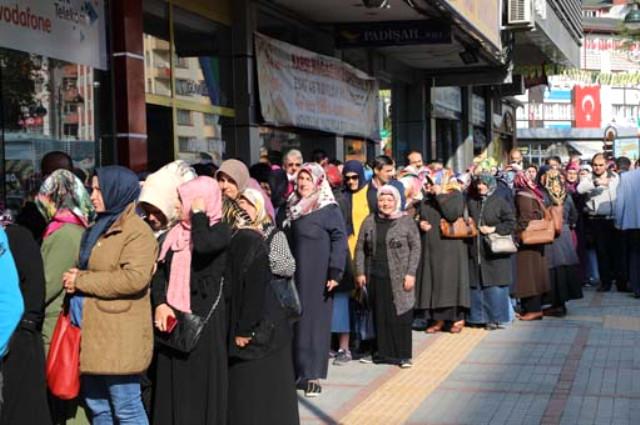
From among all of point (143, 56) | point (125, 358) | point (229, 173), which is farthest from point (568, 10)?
point (125, 358)

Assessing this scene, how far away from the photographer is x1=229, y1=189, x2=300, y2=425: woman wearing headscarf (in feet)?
17.2

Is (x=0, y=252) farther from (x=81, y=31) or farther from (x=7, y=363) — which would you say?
(x=81, y=31)

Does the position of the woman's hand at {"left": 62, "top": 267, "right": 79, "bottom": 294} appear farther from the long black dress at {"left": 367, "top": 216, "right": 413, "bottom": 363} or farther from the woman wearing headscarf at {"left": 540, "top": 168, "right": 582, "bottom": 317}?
the woman wearing headscarf at {"left": 540, "top": 168, "right": 582, "bottom": 317}

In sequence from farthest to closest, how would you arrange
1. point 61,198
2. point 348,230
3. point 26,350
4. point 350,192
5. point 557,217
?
point 557,217, point 350,192, point 348,230, point 61,198, point 26,350

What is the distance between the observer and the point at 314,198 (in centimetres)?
761

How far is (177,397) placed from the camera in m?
5.14

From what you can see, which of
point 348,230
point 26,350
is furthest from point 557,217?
point 26,350

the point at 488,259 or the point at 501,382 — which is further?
the point at 488,259

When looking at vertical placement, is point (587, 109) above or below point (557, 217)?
above

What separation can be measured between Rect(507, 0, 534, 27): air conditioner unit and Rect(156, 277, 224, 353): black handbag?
12.8m

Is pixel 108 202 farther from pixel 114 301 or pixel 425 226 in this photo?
pixel 425 226

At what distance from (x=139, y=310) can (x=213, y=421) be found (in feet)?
2.32

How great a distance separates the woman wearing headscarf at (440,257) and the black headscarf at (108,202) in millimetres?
5326

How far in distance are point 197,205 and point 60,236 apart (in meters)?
0.84
